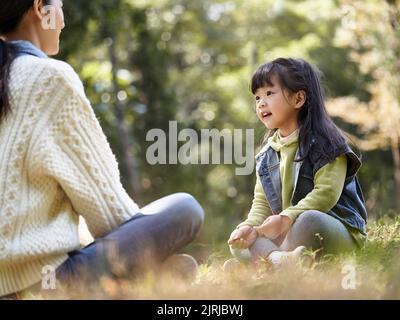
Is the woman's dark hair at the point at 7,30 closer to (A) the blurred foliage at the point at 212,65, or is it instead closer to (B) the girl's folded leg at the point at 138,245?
(B) the girl's folded leg at the point at 138,245

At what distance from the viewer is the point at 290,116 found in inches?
97.2

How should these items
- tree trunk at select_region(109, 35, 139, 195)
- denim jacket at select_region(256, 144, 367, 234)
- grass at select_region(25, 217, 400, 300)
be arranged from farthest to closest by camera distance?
tree trunk at select_region(109, 35, 139, 195), denim jacket at select_region(256, 144, 367, 234), grass at select_region(25, 217, 400, 300)

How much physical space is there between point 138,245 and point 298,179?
66 cm

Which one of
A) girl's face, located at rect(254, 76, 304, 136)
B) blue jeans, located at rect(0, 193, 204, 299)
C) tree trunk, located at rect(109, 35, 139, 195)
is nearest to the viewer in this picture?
blue jeans, located at rect(0, 193, 204, 299)

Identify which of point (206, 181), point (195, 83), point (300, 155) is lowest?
point (206, 181)

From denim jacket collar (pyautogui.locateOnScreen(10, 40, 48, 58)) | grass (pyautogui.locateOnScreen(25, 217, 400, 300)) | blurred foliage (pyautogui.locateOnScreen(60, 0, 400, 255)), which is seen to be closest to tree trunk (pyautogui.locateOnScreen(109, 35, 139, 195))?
blurred foliage (pyautogui.locateOnScreen(60, 0, 400, 255))

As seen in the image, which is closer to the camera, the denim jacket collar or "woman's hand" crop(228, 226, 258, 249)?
the denim jacket collar

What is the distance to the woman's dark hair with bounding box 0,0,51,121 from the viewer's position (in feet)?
6.55

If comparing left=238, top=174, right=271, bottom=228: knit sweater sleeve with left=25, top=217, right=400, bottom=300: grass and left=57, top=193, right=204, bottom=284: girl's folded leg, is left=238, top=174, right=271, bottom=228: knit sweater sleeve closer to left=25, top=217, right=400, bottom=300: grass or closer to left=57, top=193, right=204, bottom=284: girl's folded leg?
left=25, top=217, right=400, bottom=300: grass

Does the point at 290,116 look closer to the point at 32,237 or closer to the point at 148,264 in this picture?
the point at 148,264

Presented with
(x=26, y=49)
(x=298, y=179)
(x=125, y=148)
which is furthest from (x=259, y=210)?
(x=125, y=148)

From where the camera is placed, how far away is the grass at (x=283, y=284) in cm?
170
